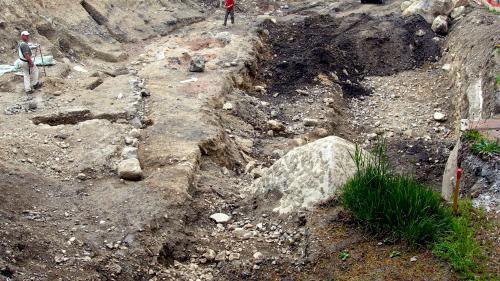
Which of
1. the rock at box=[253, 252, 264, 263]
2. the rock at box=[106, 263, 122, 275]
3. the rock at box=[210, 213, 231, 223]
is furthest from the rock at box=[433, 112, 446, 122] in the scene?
the rock at box=[106, 263, 122, 275]

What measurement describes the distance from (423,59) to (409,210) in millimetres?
9151

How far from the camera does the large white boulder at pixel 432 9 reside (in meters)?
15.0

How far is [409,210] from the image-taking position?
5.44 m

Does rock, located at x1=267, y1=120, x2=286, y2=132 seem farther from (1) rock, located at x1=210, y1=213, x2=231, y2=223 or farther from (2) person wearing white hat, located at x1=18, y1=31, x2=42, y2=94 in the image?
(2) person wearing white hat, located at x1=18, y1=31, x2=42, y2=94

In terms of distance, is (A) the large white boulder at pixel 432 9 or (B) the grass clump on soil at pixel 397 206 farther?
(A) the large white boulder at pixel 432 9

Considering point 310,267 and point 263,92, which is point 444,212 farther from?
point 263,92

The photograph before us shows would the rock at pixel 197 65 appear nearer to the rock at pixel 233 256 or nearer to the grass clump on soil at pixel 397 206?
the rock at pixel 233 256

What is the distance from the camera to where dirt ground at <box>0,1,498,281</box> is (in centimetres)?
576

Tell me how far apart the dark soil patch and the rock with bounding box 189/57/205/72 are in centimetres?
165

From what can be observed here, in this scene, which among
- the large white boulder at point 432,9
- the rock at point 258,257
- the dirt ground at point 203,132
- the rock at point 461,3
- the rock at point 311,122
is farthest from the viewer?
the large white boulder at point 432,9

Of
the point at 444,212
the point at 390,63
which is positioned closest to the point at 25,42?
the point at 444,212

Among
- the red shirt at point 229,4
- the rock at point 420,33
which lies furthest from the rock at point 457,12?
the red shirt at point 229,4

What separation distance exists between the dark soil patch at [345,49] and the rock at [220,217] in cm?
533

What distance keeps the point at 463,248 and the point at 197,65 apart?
7401 mm
